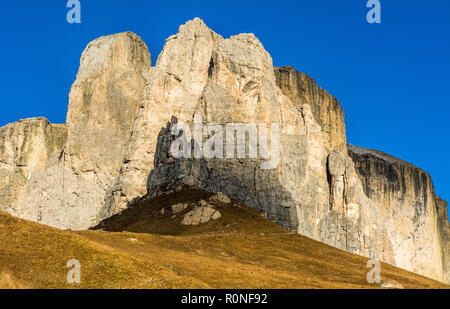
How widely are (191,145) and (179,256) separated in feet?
146

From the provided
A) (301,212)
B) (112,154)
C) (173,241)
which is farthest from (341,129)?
(173,241)

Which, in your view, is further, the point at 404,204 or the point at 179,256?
the point at 404,204

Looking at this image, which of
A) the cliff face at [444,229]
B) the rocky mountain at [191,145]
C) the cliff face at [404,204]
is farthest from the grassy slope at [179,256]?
the cliff face at [444,229]

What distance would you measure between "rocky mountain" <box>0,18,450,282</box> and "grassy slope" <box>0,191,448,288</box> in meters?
7.88

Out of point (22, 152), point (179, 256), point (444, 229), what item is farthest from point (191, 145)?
point (444, 229)

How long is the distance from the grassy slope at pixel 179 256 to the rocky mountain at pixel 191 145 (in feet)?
25.9

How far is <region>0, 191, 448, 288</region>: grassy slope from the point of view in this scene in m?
42.4

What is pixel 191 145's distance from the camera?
10125cm

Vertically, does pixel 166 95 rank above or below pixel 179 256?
above

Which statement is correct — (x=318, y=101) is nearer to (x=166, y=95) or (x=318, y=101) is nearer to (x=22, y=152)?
(x=166, y=95)

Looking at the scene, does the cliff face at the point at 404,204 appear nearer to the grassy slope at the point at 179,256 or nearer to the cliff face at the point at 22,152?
the grassy slope at the point at 179,256

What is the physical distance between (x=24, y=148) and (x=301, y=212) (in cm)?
6481

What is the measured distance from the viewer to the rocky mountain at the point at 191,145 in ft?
320
